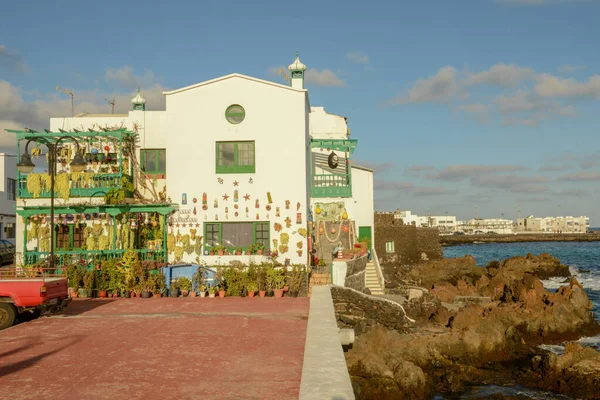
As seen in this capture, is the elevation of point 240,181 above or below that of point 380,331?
above

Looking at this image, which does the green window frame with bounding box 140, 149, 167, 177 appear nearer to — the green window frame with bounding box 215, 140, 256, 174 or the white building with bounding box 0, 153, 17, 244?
the green window frame with bounding box 215, 140, 256, 174

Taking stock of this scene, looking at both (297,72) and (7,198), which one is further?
(7,198)

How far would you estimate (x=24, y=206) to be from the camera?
23734 millimetres

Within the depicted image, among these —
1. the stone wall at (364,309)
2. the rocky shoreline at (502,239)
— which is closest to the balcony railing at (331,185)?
the stone wall at (364,309)

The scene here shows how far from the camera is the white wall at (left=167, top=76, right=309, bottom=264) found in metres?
23.2

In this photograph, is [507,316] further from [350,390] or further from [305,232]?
[350,390]

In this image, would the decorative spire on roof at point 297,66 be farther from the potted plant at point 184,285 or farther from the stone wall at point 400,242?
the stone wall at point 400,242

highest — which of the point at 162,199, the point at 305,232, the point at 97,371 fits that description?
the point at 162,199

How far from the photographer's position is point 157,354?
11.4 meters

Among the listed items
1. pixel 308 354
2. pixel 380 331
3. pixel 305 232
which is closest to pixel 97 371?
pixel 308 354

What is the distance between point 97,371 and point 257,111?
15.0m

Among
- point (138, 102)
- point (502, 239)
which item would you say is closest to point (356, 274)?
point (138, 102)

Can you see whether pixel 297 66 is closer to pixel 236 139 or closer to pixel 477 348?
pixel 236 139

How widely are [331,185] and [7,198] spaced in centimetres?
3597
